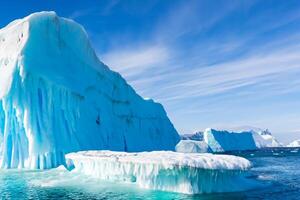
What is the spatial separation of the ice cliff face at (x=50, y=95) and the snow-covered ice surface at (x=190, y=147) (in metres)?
16.8

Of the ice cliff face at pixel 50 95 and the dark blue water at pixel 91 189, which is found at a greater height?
the ice cliff face at pixel 50 95

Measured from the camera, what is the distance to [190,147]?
202 ft

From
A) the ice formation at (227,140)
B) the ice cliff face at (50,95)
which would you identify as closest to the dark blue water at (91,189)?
the ice cliff face at (50,95)

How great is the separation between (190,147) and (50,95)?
31.6 m

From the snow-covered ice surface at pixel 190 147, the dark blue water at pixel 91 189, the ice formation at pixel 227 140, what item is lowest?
the dark blue water at pixel 91 189

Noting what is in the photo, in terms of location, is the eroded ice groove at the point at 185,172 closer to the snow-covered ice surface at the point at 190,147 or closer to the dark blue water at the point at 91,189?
the dark blue water at the point at 91,189

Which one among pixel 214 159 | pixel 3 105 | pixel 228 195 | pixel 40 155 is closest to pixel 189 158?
pixel 214 159

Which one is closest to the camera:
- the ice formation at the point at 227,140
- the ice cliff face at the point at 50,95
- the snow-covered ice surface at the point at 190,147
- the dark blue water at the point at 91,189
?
the dark blue water at the point at 91,189

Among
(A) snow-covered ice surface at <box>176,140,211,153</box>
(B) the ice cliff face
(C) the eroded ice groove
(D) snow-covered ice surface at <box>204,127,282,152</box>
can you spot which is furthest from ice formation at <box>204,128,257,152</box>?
(C) the eroded ice groove

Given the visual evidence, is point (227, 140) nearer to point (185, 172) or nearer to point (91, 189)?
point (91, 189)

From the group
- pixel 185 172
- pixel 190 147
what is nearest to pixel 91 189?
pixel 185 172

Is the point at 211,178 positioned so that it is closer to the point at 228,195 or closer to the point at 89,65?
the point at 228,195

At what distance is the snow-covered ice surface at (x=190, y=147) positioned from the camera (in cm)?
5954

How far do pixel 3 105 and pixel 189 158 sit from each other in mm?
21626
